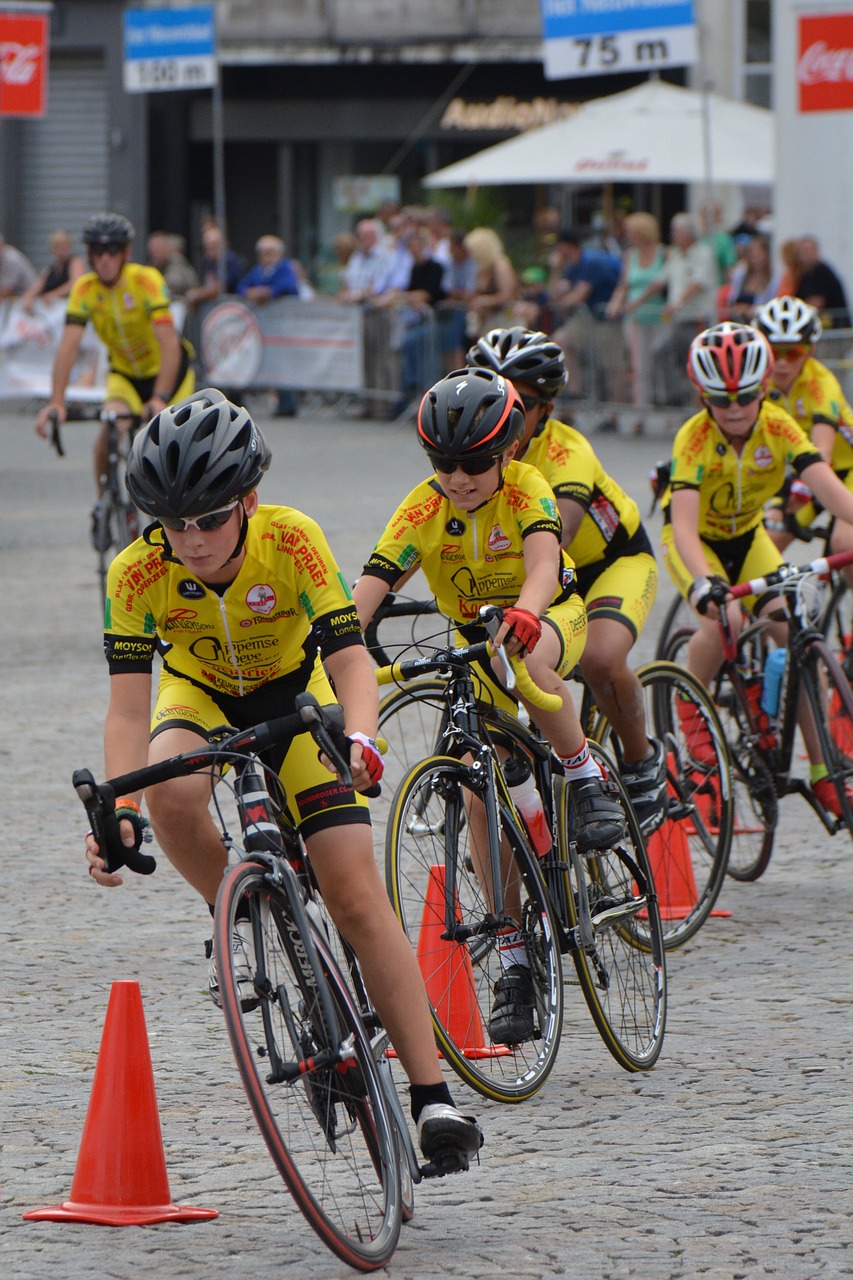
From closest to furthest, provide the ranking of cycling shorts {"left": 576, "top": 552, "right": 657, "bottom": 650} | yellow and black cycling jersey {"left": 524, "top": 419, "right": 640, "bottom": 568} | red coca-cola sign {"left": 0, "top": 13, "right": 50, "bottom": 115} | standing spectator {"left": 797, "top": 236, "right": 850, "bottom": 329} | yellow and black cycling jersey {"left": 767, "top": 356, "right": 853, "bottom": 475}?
1. yellow and black cycling jersey {"left": 524, "top": 419, "right": 640, "bottom": 568}
2. cycling shorts {"left": 576, "top": 552, "right": 657, "bottom": 650}
3. yellow and black cycling jersey {"left": 767, "top": 356, "right": 853, "bottom": 475}
4. standing spectator {"left": 797, "top": 236, "right": 850, "bottom": 329}
5. red coca-cola sign {"left": 0, "top": 13, "right": 50, "bottom": 115}

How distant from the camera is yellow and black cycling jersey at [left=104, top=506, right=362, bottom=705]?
474 centimetres

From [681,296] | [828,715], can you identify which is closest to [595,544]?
[828,715]

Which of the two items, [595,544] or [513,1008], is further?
[595,544]

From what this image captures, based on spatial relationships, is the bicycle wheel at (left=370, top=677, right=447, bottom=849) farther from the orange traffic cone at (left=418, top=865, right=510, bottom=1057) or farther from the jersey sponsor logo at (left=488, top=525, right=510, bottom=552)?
the orange traffic cone at (left=418, top=865, right=510, bottom=1057)

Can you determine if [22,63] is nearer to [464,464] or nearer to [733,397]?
[733,397]

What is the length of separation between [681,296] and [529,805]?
1685 cm

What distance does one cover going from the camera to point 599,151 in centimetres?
2588

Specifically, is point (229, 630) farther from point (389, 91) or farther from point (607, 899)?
point (389, 91)

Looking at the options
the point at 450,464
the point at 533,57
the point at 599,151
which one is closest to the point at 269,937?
the point at 450,464

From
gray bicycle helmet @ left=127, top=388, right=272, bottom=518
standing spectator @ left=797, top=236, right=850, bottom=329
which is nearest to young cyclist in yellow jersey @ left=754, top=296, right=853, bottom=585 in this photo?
gray bicycle helmet @ left=127, top=388, right=272, bottom=518

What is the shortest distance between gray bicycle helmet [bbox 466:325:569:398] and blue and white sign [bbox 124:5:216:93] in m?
21.5

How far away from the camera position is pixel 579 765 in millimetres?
5973

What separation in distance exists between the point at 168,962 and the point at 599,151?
67.0 ft

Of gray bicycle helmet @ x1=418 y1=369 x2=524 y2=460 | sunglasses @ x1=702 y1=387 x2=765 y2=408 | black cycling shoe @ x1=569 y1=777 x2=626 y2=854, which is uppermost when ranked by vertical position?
sunglasses @ x1=702 y1=387 x2=765 y2=408
